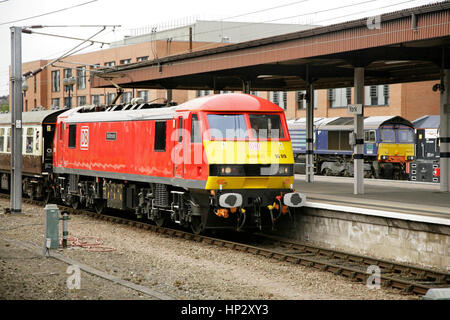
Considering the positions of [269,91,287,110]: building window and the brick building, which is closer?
the brick building

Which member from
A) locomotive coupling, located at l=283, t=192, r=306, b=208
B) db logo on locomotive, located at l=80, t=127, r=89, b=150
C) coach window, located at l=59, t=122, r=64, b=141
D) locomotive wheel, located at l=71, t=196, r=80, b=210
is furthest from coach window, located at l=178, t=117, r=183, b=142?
coach window, located at l=59, t=122, r=64, b=141

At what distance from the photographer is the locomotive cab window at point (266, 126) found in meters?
15.5

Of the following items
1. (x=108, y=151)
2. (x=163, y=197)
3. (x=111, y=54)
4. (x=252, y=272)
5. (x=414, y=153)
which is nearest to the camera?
(x=252, y=272)

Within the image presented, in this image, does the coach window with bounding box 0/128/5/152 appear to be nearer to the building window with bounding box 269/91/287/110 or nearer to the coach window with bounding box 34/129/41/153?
the coach window with bounding box 34/129/41/153

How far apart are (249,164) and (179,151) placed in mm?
1839

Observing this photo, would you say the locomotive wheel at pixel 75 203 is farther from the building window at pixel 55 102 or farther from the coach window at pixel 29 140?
the building window at pixel 55 102

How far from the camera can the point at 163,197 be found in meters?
17.0

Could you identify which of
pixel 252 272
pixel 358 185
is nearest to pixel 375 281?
pixel 252 272

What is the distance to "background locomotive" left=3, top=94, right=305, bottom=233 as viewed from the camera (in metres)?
14.9

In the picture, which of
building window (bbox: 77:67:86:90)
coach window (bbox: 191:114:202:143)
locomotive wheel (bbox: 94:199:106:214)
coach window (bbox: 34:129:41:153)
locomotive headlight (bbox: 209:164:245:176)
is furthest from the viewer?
building window (bbox: 77:67:86:90)

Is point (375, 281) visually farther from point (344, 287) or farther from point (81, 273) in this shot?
point (81, 273)

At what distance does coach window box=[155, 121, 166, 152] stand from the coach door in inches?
30.5

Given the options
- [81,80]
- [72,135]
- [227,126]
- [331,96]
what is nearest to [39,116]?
[72,135]
